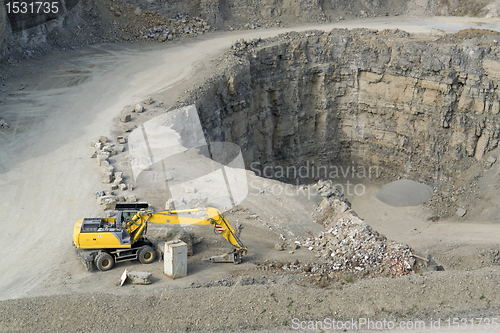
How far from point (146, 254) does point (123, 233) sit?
0.92 meters

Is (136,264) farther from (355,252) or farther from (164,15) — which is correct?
(164,15)

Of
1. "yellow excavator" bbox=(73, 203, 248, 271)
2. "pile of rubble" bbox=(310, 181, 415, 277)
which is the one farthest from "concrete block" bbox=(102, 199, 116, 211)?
"pile of rubble" bbox=(310, 181, 415, 277)

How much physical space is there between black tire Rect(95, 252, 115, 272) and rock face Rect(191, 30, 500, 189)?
13.4m

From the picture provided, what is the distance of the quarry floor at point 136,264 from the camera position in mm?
12078

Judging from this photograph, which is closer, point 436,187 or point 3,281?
point 3,281

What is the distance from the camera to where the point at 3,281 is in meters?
13.3

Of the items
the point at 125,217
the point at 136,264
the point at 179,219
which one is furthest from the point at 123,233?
the point at 179,219

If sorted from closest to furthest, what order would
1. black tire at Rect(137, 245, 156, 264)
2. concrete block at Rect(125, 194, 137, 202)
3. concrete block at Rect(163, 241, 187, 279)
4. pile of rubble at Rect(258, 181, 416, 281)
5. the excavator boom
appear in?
concrete block at Rect(163, 241, 187, 279), the excavator boom, black tire at Rect(137, 245, 156, 264), pile of rubble at Rect(258, 181, 416, 281), concrete block at Rect(125, 194, 137, 202)

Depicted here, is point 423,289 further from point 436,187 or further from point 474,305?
point 436,187

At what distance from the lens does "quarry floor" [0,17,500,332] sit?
12.1 metres

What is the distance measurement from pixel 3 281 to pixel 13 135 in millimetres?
9621

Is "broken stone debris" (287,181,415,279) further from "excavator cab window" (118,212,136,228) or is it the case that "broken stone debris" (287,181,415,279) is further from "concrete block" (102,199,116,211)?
"concrete block" (102,199,116,211)

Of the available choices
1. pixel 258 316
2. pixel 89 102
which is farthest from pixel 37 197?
pixel 258 316

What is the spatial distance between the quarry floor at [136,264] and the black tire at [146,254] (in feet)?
0.86
